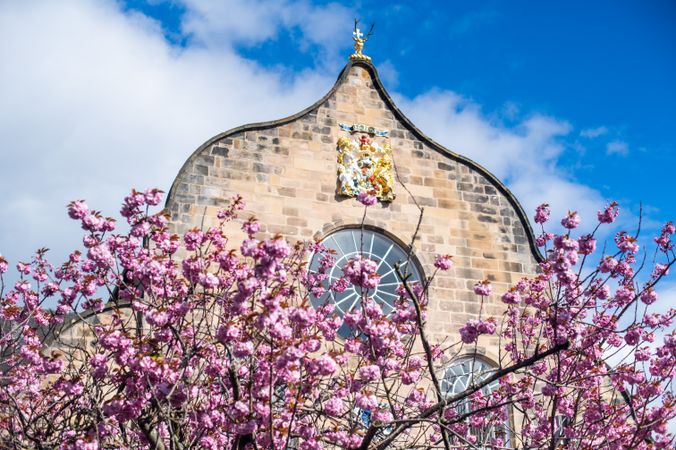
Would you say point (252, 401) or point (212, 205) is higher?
point (212, 205)

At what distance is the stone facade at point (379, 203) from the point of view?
1416 centimetres

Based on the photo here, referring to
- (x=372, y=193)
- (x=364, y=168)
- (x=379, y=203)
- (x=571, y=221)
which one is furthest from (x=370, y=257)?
(x=571, y=221)

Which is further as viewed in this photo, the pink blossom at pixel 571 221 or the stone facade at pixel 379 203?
the stone facade at pixel 379 203

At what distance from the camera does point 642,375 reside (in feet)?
33.8

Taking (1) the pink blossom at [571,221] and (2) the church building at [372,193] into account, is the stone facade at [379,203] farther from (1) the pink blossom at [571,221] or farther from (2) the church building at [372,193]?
(1) the pink blossom at [571,221]

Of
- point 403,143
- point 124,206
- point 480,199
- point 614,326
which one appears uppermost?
point 403,143

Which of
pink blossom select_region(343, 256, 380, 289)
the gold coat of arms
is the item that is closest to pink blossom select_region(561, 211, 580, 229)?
pink blossom select_region(343, 256, 380, 289)

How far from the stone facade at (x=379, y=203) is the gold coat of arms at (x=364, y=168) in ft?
0.55

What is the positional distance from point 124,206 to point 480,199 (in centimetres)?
846

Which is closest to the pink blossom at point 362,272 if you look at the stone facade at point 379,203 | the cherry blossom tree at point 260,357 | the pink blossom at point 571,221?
the cherry blossom tree at point 260,357

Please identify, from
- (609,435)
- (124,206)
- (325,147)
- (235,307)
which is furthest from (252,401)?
(325,147)

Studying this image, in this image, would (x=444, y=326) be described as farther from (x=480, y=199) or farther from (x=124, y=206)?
(x=124, y=206)

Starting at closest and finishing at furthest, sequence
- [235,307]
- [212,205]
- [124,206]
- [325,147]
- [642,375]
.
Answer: [235,307]
[124,206]
[642,375]
[212,205]
[325,147]

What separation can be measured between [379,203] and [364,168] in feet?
2.43
